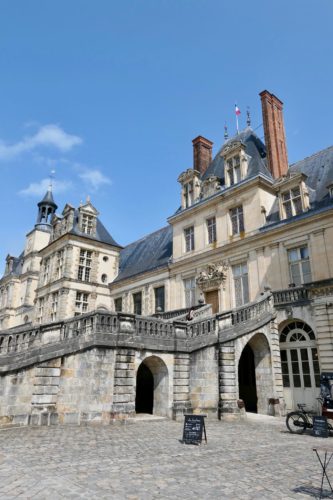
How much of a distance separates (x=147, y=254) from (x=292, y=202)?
13.9m

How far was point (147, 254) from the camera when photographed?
96.8ft

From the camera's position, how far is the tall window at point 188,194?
80.2 ft

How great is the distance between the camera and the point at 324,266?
1588 cm

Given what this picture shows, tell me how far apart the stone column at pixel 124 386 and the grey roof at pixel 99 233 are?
18.1 m

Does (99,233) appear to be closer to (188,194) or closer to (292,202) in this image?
(188,194)

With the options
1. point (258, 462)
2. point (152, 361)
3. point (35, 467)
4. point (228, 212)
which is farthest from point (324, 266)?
point (35, 467)

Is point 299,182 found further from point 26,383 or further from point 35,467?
point 35,467

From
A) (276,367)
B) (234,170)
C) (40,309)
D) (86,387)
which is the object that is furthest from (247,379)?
(40,309)

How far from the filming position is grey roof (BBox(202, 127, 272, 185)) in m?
20.9

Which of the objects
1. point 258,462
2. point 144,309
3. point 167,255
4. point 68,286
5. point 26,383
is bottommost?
point 258,462

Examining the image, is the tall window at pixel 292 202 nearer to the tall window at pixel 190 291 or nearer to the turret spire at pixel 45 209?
the tall window at pixel 190 291

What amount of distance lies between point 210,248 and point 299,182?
616 centimetres

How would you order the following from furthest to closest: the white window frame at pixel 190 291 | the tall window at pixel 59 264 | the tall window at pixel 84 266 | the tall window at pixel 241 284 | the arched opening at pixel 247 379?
the tall window at pixel 59 264, the tall window at pixel 84 266, the white window frame at pixel 190 291, the tall window at pixel 241 284, the arched opening at pixel 247 379

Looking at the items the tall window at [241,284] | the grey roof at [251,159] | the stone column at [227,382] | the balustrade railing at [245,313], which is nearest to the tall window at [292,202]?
the grey roof at [251,159]
